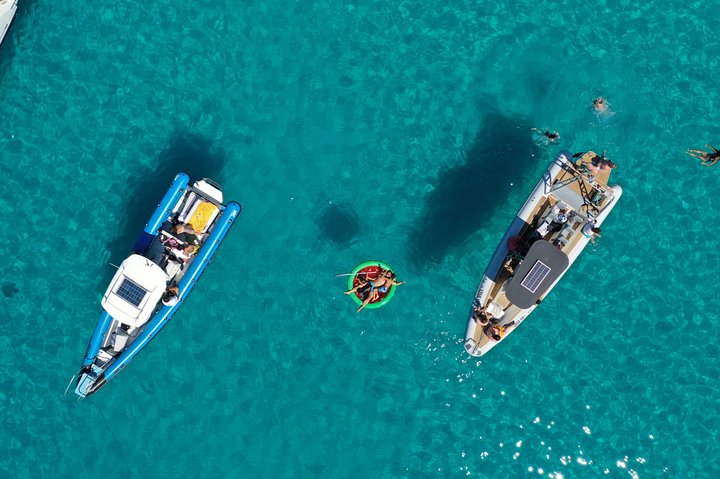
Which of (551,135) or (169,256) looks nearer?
(169,256)

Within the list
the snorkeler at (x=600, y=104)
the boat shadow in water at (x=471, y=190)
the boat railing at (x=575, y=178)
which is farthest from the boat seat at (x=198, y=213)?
the snorkeler at (x=600, y=104)

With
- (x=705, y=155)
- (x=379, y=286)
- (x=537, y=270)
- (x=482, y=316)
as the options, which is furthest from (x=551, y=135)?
(x=379, y=286)

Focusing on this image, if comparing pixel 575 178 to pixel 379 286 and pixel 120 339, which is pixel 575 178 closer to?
pixel 379 286

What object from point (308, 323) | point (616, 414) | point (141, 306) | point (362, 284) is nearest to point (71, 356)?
point (141, 306)

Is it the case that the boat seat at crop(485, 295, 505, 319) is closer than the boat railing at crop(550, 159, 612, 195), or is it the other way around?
the boat railing at crop(550, 159, 612, 195)

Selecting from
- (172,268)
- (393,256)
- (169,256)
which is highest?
(393,256)

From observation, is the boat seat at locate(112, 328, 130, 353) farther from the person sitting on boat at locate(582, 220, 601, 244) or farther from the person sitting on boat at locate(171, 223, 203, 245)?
the person sitting on boat at locate(582, 220, 601, 244)

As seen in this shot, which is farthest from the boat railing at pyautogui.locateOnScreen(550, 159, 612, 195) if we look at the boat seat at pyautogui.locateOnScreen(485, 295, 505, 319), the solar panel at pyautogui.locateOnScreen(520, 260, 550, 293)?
the boat seat at pyautogui.locateOnScreen(485, 295, 505, 319)

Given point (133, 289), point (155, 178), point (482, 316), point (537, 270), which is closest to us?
point (537, 270)
